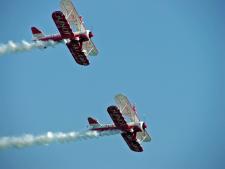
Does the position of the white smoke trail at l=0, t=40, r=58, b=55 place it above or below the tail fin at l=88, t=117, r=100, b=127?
above

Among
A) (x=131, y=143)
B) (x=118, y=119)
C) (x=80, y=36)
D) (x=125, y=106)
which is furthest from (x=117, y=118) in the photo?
(x=80, y=36)

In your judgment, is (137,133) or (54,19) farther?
(137,133)

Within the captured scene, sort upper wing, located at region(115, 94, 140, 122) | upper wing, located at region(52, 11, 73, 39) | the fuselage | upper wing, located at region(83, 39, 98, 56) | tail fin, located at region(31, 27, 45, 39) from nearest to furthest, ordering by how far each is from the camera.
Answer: upper wing, located at region(52, 11, 73, 39)
upper wing, located at region(115, 94, 140, 122)
the fuselage
tail fin, located at region(31, 27, 45, 39)
upper wing, located at region(83, 39, 98, 56)

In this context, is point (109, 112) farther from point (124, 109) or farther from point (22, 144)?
point (22, 144)

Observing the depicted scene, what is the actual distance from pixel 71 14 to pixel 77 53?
3.36 m

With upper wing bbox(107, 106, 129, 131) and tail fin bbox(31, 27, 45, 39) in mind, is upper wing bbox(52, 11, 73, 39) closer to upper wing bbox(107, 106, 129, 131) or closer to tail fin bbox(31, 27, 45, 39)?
tail fin bbox(31, 27, 45, 39)

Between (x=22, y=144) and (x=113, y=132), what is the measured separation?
7411 millimetres

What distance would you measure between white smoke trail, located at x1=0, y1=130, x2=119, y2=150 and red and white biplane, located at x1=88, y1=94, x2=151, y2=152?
450 millimetres

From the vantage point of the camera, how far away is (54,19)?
76.2m

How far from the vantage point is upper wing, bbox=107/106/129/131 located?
249ft

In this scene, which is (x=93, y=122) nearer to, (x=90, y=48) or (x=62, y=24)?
(x=90, y=48)

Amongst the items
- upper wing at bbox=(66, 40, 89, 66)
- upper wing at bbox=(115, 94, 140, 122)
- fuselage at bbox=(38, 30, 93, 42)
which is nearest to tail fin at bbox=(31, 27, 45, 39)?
fuselage at bbox=(38, 30, 93, 42)

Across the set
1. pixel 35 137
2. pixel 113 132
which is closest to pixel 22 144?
pixel 35 137

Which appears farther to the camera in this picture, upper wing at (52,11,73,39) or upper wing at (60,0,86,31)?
upper wing at (60,0,86,31)
